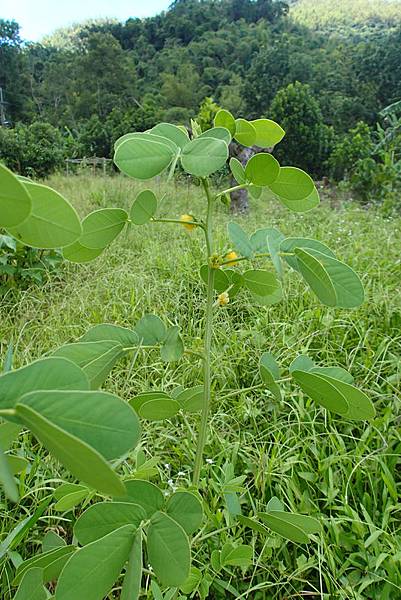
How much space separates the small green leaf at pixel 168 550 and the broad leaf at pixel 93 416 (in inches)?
5.7

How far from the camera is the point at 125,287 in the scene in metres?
2.21

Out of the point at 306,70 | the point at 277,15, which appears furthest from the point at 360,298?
the point at 277,15

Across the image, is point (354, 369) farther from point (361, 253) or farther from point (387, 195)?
point (387, 195)

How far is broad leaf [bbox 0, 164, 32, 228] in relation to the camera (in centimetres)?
18

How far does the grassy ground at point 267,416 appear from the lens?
0.97 metres

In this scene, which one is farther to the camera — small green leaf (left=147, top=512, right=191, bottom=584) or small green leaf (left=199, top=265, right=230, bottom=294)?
small green leaf (left=199, top=265, right=230, bottom=294)

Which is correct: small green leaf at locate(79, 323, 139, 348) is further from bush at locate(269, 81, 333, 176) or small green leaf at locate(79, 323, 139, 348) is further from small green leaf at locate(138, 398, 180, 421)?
bush at locate(269, 81, 333, 176)

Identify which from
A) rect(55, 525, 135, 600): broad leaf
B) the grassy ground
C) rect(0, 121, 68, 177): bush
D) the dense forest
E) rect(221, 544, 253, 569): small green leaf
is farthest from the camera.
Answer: the dense forest

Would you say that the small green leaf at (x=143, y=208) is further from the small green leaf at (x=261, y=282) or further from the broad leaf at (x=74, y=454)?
the broad leaf at (x=74, y=454)

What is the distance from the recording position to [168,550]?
31cm

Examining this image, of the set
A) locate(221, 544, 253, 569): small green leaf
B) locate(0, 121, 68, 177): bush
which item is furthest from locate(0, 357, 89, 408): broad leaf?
locate(0, 121, 68, 177): bush

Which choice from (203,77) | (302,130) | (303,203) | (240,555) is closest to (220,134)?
(303,203)

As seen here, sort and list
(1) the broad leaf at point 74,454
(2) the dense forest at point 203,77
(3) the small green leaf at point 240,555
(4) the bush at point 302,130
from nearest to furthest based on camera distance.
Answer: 1. (1) the broad leaf at point 74,454
2. (3) the small green leaf at point 240,555
3. (4) the bush at point 302,130
4. (2) the dense forest at point 203,77

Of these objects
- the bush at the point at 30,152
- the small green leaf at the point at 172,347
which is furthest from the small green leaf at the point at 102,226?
the bush at the point at 30,152
